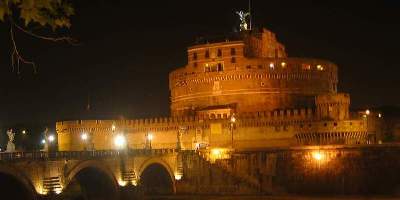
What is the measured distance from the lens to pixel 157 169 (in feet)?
208

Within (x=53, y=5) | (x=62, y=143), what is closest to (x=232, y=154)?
(x=62, y=143)

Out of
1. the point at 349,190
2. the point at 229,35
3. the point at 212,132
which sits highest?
the point at 229,35

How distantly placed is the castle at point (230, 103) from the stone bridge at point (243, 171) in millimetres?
9914

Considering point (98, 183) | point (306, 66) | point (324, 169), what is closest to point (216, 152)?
point (324, 169)

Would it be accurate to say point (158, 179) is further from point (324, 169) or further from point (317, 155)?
point (324, 169)

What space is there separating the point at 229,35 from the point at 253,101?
9.61m

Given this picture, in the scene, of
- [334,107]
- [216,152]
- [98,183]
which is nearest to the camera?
[98,183]

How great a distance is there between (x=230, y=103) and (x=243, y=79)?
324 centimetres

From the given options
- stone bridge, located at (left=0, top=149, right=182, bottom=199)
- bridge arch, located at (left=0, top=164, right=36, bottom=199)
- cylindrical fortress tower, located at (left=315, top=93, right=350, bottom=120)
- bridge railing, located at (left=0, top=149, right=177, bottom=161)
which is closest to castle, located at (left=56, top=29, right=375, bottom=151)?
cylindrical fortress tower, located at (left=315, top=93, right=350, bottom=120)

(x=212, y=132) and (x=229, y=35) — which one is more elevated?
(x=229, y=35)

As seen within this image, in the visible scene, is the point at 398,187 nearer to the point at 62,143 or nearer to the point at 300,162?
the point at 300,162

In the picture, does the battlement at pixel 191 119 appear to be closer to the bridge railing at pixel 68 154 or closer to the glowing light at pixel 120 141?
the glowing light at pixel 120 141

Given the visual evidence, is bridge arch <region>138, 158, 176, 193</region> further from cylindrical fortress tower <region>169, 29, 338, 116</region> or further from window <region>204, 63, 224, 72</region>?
window <region>204, 63, 224, 72</region>

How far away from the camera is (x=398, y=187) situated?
178 feet
